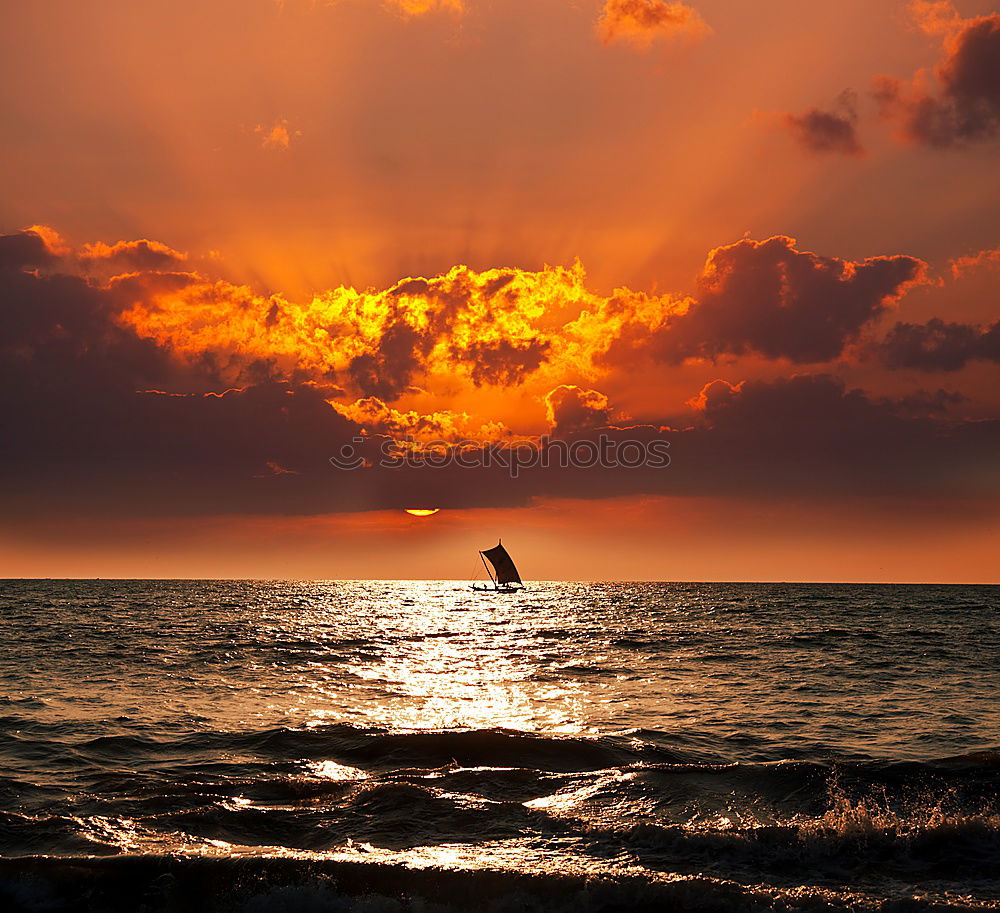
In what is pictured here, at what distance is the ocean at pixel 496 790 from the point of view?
1164cm

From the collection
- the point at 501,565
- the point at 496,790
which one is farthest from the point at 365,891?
the point at 501,565

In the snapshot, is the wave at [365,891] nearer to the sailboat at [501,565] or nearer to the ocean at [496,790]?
the ocean at [496,790]

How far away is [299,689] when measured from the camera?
3011 cm

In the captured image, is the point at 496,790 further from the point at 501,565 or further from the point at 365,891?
the point at 501,565

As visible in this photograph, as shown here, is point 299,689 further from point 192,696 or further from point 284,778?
point 284,778

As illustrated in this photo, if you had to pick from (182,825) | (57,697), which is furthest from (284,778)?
(57,697)

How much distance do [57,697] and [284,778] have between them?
14.4 metres

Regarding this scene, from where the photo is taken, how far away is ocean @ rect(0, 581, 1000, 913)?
11.6 m

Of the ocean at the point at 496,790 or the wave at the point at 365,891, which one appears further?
the ocean at the point at 496,790

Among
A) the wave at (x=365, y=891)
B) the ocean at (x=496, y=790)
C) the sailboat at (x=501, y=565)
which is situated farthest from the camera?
the sailboat at (x=501, y=565)

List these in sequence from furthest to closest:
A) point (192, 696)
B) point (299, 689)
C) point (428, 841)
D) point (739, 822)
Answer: point (299, 689) < point (192, 696) < point (739, 822) < point (428, 841)

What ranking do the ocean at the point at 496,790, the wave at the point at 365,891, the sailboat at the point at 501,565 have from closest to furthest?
1. the wave at the point at 365,891
2. the ocean at the point at 496,790
3. the sailboat at the point at 501,565


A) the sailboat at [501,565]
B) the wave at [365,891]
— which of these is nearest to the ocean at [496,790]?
the wave at [365,891]

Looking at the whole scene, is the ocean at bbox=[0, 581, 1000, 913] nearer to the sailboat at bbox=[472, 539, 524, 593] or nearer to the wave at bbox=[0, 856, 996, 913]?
the wave at bbox=[0, 856, 996, 913]
